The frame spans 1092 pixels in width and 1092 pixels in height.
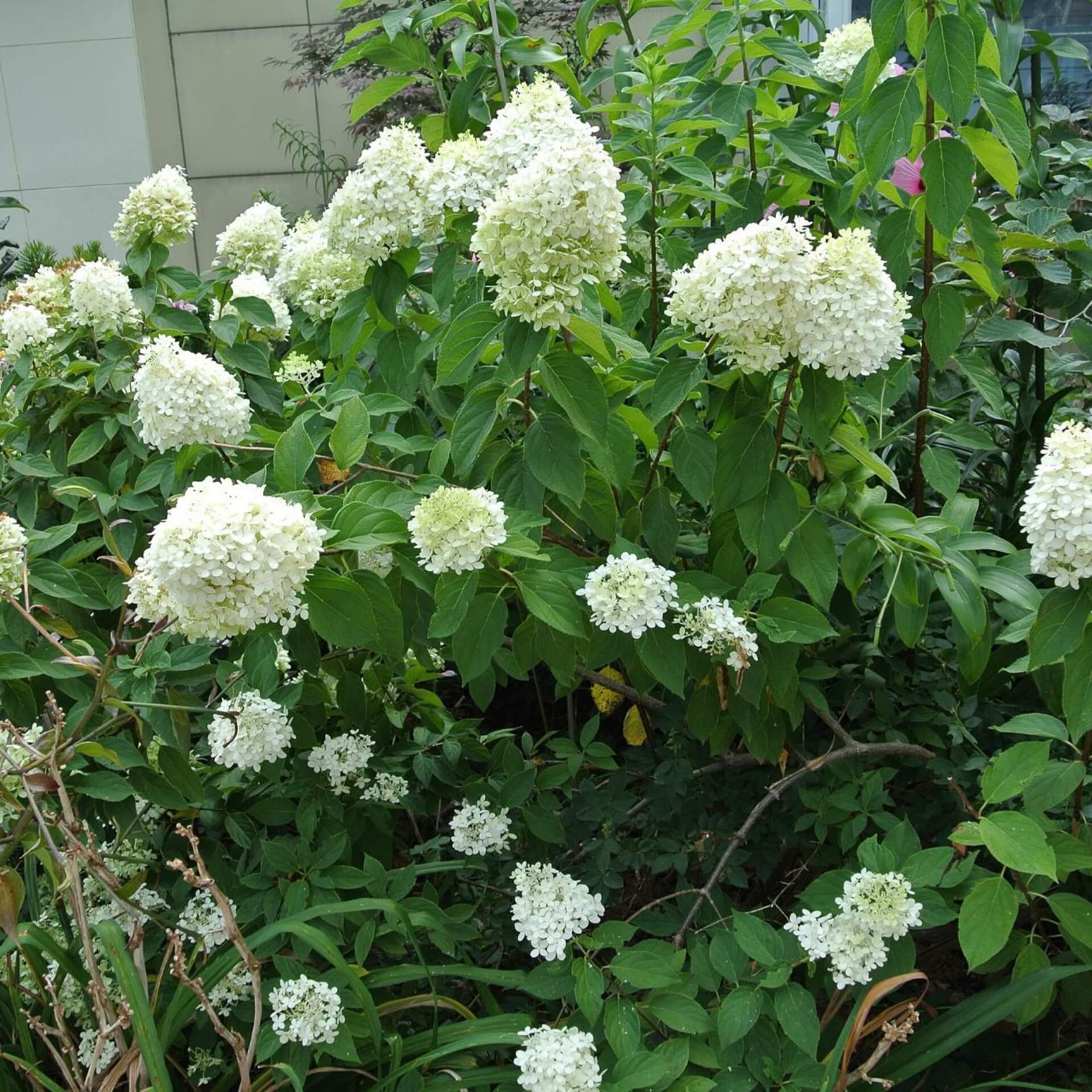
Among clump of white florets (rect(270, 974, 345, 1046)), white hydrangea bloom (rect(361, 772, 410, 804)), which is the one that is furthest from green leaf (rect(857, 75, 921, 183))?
clump of white florets (rect(270, 974, 345, 1046))

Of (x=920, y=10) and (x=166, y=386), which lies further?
(x=166, y=386)

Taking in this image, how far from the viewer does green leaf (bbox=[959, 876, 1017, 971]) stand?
117cm

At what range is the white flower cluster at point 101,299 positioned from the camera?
170cm

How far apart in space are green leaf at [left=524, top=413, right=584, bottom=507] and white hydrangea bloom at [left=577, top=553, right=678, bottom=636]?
88mm

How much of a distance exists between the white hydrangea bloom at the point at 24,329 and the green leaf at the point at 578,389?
1.01m

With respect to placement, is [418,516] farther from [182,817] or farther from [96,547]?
[182,817]

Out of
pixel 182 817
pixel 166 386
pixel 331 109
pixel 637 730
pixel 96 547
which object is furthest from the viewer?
pixel 331 109

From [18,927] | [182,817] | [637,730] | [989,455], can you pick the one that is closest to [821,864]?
[637,730]

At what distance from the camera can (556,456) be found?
1220mm

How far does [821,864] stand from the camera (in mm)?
1688

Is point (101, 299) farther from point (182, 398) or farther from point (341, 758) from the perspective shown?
point (341, 758)

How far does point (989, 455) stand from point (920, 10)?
0.96 metres

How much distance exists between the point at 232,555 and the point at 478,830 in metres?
0.66

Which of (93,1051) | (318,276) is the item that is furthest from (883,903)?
(318,276)
